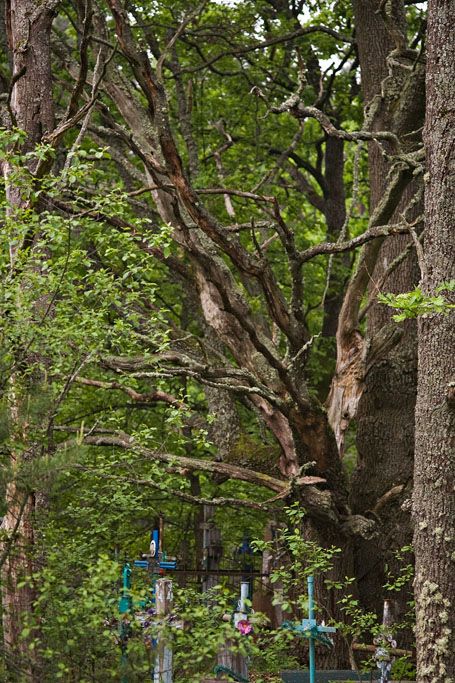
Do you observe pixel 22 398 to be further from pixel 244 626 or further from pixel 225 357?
pixel 225 357

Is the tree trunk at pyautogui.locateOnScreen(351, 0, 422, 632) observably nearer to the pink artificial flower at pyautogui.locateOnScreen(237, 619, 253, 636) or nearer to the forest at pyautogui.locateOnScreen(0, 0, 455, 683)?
the forest at pyautogui.locateOnScreen(0, 0, 455, 683)

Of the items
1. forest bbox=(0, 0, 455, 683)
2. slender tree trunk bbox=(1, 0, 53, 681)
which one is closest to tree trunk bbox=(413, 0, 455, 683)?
forest bbox=(0, 0, 455, 683)

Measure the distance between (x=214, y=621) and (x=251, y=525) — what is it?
10315 mm

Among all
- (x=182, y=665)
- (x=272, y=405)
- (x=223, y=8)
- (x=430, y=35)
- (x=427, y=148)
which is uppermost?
(x=223, y=8)

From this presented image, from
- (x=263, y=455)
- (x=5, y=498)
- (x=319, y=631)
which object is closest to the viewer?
(x=5, y=498)

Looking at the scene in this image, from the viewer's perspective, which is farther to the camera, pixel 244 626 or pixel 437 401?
pixel 437 401

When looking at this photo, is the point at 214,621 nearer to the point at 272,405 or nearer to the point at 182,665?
the point at 182,665

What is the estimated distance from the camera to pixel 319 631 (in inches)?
357

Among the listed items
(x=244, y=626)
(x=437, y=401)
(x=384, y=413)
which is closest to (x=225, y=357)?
(x=384, y=413)

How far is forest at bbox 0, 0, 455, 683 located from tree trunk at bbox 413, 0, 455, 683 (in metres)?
0.02

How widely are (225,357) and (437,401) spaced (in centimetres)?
441

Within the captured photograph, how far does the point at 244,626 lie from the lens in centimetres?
700

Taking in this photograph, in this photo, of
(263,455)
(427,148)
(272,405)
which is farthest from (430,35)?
(263,455)

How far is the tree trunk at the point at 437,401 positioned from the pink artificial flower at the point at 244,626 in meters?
2.59
